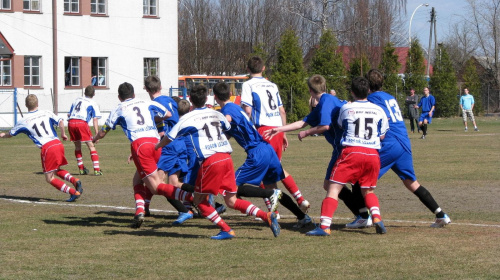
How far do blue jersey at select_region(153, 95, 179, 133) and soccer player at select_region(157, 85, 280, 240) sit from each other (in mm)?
1985

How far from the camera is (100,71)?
139 ft

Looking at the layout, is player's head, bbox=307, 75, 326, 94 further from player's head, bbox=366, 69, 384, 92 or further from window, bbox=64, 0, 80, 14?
window, bbox=64, 0, 80, 14

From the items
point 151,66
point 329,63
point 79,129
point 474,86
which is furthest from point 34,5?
point 474,86

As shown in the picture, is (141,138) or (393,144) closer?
(393,144)

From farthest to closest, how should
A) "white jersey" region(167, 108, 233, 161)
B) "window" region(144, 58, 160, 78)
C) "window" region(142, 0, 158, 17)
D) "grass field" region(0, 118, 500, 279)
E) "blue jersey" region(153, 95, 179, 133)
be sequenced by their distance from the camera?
1. "window" region(144, 58, 160, 78)
2. "window" region(142, 0, 158, 17)
3. "blue jersey" region(153, 95, 179, 133)
4. "white jersey" region(167, 108, 233, 161)
5. "grass field" region(0, 118, 500, 279)

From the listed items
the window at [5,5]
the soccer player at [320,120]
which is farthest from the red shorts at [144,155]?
the window at [5,5]

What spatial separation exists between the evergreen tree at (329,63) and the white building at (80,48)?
8.60 m

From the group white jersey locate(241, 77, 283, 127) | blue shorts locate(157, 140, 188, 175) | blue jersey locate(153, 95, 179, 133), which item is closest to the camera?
white jersey locate(241, 77, 283, 127)

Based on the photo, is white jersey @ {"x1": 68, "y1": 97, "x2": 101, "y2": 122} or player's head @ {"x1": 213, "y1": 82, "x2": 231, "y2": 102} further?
white jersey @ {"x1": 68, "y1": 97, "x2": 101, "y2": 122}

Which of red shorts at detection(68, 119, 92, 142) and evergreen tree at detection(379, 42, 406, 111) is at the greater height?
evergreen tree at detection(379, 42, 406, 111)

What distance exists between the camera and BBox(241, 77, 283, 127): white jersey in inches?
379

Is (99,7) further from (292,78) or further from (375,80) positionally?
(375,80)

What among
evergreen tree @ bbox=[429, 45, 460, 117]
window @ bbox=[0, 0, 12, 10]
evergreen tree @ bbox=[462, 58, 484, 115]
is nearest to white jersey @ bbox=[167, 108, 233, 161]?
window @ bbox=[0, 0, 12, 10]

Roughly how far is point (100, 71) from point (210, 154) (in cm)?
3542
